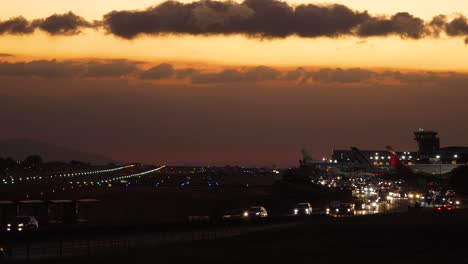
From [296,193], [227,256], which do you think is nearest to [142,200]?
[296,193]

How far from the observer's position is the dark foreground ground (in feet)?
165

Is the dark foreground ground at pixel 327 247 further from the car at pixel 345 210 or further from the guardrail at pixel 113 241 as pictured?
the car at pixel 345 210

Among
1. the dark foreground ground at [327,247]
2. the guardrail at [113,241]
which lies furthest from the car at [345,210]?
the guardrail at [113,241]

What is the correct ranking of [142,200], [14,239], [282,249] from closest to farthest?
[282,249]
[14,239]
[142,200]

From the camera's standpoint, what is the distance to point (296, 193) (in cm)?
18975

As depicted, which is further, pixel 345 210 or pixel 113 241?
pixel 345 210

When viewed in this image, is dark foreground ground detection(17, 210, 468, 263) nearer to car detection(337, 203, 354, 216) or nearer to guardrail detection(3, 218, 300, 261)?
guardrail detection(3, 218, 300, 261)

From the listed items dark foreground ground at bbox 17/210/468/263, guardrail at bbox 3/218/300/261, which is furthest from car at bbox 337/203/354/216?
guardrail at bbox 3/218/300/261

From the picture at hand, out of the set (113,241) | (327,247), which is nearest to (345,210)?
(327,247)

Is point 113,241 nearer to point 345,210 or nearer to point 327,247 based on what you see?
point 327,247

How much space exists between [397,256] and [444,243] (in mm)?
10404

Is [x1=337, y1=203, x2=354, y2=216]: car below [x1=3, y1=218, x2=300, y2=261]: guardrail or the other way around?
below

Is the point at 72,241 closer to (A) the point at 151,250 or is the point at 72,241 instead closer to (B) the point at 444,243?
(A) the point at 151,250

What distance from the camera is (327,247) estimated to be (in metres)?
58.6
